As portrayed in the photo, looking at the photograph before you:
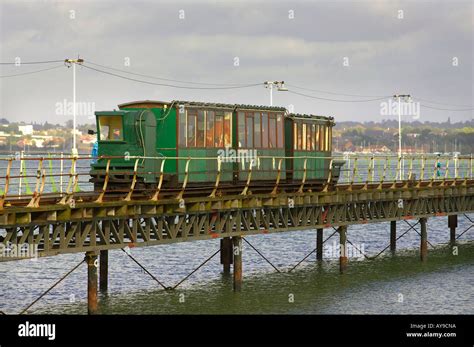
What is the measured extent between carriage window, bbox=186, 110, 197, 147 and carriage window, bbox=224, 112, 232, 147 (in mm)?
1846

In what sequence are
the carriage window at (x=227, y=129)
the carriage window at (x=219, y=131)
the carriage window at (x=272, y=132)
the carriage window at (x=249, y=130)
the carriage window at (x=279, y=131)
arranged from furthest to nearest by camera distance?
1. the carriage window at (x=279, y=131)
2. the carriage window at (x=272, y=132)
3. the carriage window at (x=249, y=130)
4. the carriage window at (x=227, y=129)
5. the carriage window at (x=219, y=131)

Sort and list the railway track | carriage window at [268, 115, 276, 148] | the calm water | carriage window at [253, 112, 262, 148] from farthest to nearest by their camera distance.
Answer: carriage window at [268, 115, 276, 148], carriage window at [253, 112, 262, 148], the calm water, the railway track

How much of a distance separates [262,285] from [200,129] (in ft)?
27.9

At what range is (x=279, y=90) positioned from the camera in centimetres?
6325

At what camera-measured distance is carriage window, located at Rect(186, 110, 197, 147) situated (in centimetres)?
3238

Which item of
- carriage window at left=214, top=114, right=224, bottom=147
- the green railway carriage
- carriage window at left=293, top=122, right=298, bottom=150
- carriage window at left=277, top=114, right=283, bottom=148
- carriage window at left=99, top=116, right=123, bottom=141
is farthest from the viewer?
carriage window at left=293, top=122, right=298, bottom=150

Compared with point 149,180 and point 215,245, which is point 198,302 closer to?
point 149,180

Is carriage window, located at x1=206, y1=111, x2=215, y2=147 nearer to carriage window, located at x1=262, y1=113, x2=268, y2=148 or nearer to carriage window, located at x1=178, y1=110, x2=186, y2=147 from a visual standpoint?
carriage window, located at x1=178, y1=110, x2=186, y2=147

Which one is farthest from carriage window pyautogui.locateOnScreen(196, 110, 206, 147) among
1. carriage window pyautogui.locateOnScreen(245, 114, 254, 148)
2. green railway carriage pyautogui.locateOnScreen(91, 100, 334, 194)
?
carriage window pyautogui.locateOnScreen(245, 114, 254, 148)

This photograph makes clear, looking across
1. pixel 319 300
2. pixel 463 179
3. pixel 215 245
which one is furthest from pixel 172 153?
pixel 215 245

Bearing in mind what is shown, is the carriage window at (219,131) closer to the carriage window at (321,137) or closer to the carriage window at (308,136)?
the carriage window at (308,136)

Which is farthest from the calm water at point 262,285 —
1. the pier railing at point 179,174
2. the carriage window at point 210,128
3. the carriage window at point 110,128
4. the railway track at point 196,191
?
the carriage window at point 110,128

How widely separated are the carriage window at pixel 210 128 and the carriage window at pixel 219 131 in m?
0.19

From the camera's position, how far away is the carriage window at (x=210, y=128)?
33231 millimetres
